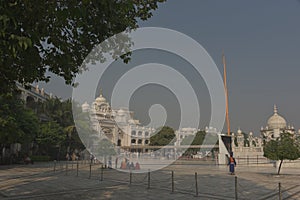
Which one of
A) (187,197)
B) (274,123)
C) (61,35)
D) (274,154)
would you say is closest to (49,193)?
(187,197)

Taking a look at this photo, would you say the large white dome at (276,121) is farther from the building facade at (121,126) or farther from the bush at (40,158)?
the bush at (40,158)

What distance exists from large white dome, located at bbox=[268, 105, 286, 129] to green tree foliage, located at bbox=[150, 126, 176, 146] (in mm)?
24007

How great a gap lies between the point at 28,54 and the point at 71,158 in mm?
44341

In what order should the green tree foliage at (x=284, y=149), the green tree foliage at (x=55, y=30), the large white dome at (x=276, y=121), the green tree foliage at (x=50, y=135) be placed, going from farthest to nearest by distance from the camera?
the large white dome at (x=276, y=121)
the green tree foliage at (x=50, y=135)
the green tree foliage at (x=284, y=149)
the green tree foliage at (x=55, y=30)

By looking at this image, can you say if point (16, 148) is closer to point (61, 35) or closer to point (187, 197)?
point (187, 197)

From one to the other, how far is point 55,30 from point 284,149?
1800 centimetres

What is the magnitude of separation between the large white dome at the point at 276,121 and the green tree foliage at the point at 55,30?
52.5 m

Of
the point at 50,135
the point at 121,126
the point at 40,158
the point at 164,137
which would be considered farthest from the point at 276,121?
the point at 121,126

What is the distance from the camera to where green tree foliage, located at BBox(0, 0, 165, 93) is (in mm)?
4500

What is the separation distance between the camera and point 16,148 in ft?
Result: 134

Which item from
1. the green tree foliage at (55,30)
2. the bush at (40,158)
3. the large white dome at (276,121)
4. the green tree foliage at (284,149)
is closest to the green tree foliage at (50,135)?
the bush at (40,158)

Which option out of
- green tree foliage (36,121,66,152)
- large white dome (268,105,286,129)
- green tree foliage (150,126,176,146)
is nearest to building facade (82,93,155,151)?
green tree foliage (150,126,176,146)

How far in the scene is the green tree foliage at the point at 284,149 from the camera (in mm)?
19094

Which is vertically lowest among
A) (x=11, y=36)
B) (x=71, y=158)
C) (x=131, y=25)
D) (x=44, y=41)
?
(x=71, y=158)
